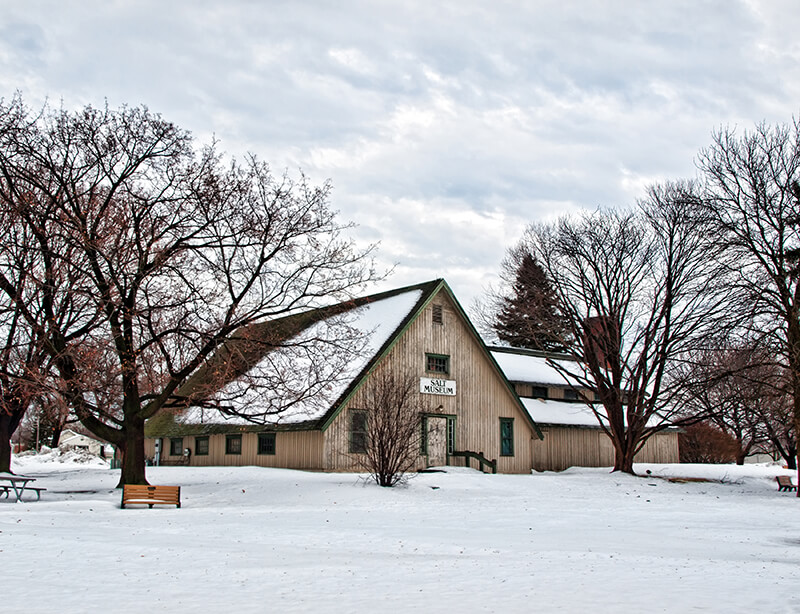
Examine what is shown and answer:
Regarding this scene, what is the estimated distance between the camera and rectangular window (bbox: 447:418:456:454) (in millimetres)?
33438

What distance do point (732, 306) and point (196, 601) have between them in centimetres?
2338

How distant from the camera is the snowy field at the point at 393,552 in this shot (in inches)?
350

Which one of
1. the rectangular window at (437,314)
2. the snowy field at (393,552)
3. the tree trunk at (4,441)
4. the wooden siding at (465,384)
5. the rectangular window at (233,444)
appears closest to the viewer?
the snowy field at (393,552)

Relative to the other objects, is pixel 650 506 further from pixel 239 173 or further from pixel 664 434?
pixel 664 434

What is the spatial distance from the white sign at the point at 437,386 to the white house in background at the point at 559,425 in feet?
19.1

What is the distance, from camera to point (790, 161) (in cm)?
2672

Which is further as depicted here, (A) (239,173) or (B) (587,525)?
(A) (239,173)

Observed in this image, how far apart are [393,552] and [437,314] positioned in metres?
22.1

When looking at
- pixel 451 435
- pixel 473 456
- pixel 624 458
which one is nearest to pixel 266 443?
pixel 451 435

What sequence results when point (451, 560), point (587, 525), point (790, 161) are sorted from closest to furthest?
1. point (451, 560)
2. point (587, 525)
3. point (790, 161)

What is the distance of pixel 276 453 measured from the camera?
1220 inches

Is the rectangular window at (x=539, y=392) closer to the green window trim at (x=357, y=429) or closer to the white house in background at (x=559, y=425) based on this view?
the white house in background at (x=559, y=425)

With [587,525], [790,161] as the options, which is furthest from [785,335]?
[587,525]

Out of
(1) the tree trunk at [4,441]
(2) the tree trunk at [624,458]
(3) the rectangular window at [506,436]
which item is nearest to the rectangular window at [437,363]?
(3) the rectangular window at [506,436]
